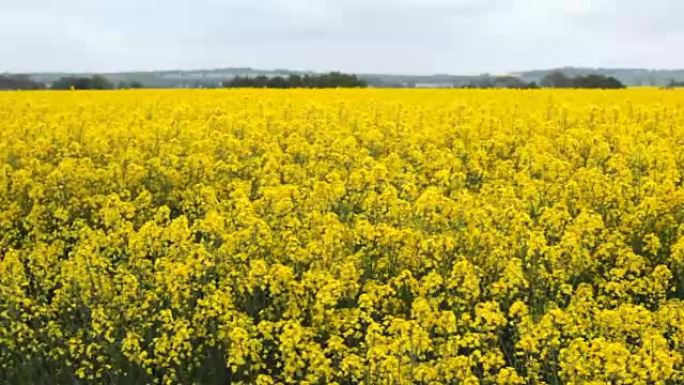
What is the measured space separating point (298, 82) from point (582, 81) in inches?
422

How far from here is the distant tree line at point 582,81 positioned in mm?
34862

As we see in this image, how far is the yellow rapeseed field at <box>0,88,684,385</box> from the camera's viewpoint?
591 centimetres

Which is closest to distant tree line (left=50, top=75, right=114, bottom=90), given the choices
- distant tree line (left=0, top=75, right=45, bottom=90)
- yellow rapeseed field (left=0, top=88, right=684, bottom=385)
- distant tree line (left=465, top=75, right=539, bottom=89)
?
distant tree line (left=0, top=75, right=45, bottom=90)

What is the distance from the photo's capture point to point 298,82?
3650 cm

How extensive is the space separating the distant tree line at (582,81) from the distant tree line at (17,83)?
17981 mm

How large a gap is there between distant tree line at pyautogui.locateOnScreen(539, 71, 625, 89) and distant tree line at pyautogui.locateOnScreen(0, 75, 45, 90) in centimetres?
1798

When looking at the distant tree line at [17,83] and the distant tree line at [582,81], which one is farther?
the distant tree line at [582,81]

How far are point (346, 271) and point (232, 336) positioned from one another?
1088mm

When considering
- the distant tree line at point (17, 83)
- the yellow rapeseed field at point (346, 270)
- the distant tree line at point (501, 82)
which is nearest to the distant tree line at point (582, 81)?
the distant tree line at point (501, 82)

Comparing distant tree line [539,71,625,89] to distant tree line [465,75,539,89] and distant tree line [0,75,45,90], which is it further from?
distant tree line [0,75,45,90]

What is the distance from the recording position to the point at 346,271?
682 centimetres

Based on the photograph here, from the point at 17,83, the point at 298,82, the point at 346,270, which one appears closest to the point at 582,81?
the point at 298,82

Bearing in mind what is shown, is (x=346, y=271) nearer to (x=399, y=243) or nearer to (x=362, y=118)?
(x=399, y=243)

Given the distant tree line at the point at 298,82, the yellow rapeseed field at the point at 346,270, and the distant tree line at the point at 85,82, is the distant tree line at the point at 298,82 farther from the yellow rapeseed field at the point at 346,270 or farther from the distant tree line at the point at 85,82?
the yellow rapeseed field at the point at 346,270
